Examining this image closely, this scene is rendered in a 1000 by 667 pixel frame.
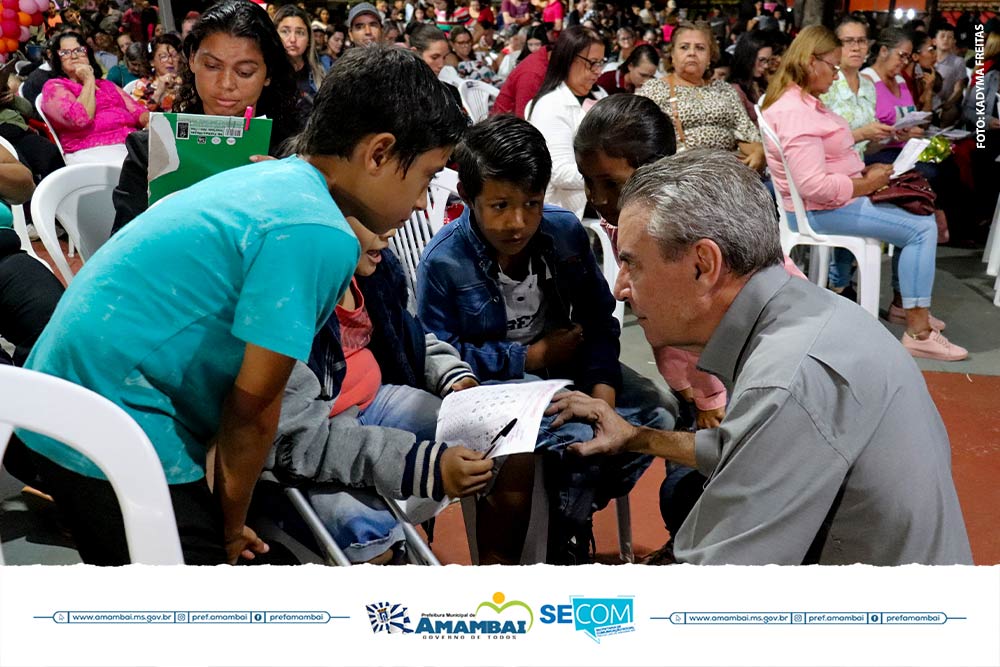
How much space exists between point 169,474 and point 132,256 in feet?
0.99

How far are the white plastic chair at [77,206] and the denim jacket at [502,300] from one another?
108cm

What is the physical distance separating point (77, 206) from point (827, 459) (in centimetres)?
221

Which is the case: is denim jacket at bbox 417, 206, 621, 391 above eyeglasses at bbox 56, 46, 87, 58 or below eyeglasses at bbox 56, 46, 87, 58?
below

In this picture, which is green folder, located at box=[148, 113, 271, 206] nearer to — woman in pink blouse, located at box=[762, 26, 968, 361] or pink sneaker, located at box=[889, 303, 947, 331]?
woman in pink blouse, located at box=[762, 26, 968, 361]

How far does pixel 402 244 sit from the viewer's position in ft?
8.98

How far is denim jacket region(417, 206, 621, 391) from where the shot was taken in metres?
1.94

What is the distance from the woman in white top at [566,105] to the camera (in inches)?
157

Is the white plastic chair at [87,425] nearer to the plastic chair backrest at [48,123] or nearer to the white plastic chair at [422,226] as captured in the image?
the white plastic chair at [422,226]

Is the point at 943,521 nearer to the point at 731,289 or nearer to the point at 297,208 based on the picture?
the point at 731,289

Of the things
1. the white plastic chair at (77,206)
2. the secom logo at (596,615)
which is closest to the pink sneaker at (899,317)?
the white plastic chair at (77,206)

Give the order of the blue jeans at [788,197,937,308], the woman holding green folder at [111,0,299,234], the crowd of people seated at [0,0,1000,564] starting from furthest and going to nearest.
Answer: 1. the blue jeans at [788,197,937,308]
2. the woman holding green folder at [111,0,299,234]
3. the crowd of people seated at [0,0,1000,564]

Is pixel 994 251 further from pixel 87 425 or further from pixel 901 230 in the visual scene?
pixel 87 425

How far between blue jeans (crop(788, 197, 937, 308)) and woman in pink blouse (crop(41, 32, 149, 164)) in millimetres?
3388

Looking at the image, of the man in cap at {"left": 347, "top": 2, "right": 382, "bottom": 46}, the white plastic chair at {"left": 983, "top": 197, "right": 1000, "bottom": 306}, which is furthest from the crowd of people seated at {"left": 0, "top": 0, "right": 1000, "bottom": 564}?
the white plastic chair at {"left": 983, "top": 197, "right": 1000, "bottom": 306}
